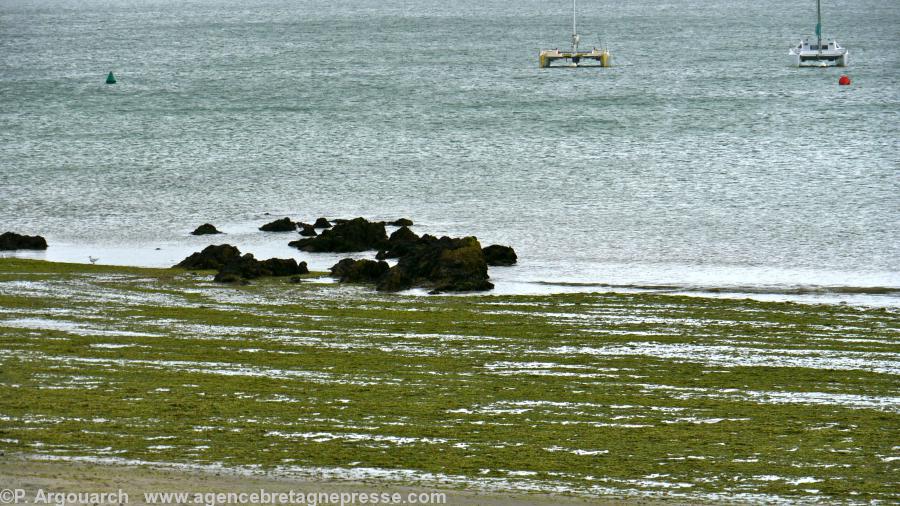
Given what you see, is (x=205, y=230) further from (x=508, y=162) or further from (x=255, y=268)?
(x=508, y=162)

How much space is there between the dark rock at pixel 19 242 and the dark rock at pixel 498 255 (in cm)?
1413

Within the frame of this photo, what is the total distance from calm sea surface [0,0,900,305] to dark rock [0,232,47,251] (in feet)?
3.42

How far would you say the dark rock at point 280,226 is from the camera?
45000mm

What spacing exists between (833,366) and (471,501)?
9983 mm

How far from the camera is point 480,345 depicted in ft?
78.2

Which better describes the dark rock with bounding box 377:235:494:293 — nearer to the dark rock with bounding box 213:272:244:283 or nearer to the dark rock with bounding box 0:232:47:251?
the dark rock with bounding box 213:272:244:283

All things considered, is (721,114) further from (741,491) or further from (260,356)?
(741,491)

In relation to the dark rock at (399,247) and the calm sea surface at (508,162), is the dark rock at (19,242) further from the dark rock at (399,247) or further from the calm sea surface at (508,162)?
the dark rock at (399,247)

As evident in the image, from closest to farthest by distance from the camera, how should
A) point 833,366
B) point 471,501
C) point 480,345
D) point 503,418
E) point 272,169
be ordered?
point 471,501
point 503,418
point 833,366
point 480,345
point 272,169

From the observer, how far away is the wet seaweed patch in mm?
15312

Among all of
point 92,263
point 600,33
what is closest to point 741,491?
point 92,263

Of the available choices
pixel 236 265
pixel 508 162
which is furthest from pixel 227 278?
pixel 508 162

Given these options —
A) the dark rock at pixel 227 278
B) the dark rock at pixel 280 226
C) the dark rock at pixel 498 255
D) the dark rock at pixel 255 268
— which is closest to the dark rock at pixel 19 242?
the dark rock at pixel 280 226

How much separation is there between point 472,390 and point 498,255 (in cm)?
1841
